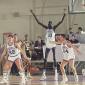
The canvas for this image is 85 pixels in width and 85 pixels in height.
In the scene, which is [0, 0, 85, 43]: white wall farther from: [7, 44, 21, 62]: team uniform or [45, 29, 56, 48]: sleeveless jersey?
[7, 44, 21, 62]: team uniform

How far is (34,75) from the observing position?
17703 mm

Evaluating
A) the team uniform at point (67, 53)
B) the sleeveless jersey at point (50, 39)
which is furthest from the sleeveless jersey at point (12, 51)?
the sleeveless jersey at point (50, 39)

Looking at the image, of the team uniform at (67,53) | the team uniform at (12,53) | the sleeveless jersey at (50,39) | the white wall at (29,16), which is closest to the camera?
the team uniform at (12,53)

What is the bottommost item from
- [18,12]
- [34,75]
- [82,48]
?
[34,75]

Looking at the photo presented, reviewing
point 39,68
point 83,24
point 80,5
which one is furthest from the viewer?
point 83,24

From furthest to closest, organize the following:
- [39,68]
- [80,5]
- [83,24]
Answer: [83,24] → [39,68] → [80,5]

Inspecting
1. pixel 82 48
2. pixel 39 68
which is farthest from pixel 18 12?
pixel 82 48

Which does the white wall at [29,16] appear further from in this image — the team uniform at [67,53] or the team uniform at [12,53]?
the team uniform at [12,53]

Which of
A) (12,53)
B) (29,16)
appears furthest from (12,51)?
(29,16)

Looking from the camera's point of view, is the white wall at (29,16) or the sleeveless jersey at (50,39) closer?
the sleeveless jersey at (50,39)

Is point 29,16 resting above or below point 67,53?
above

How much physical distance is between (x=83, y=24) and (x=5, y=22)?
499cm

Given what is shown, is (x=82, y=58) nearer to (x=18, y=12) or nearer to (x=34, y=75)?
(x=34, y=75)

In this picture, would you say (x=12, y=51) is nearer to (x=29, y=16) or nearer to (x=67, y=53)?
(x=67, y=53)
